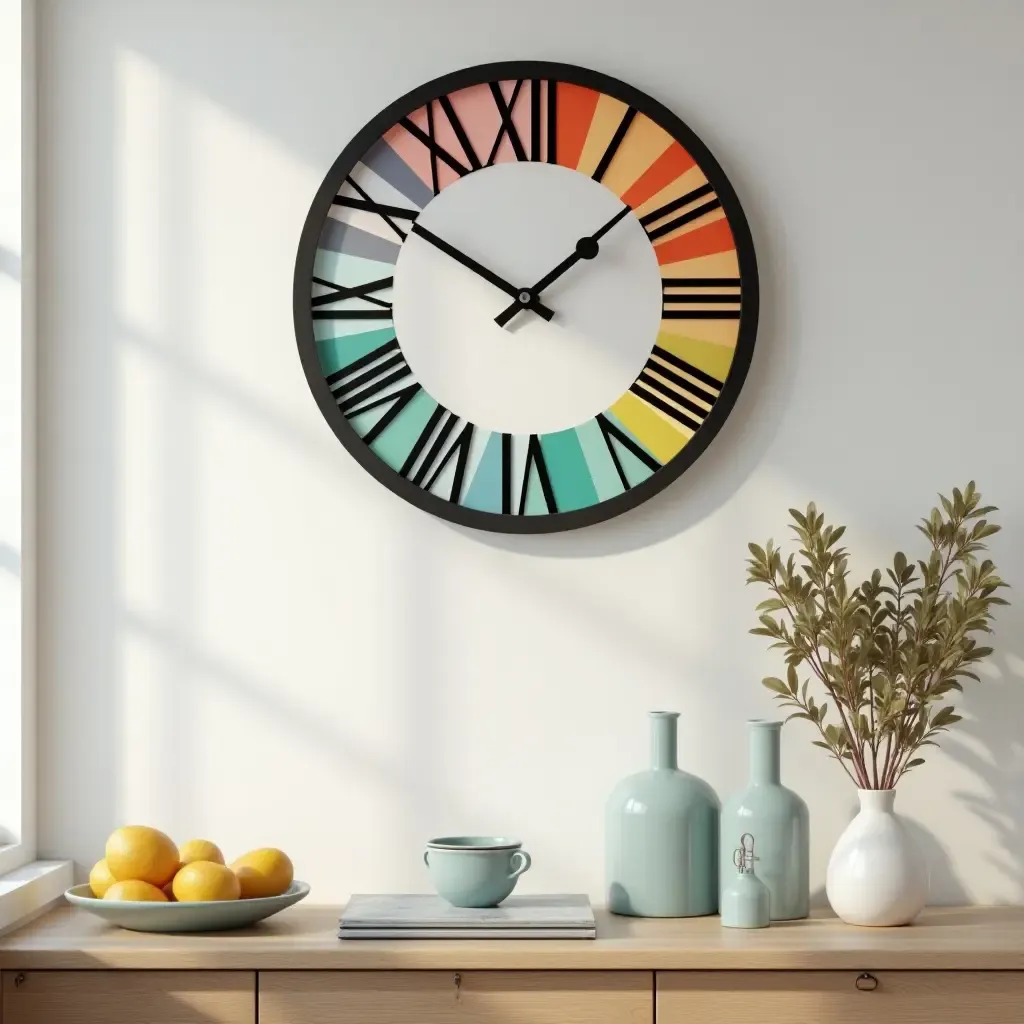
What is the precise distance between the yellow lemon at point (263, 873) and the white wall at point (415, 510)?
0.19 metres

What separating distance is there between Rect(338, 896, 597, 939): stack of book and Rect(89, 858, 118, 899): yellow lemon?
0.35 meters

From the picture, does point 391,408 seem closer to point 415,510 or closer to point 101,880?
point 415,510

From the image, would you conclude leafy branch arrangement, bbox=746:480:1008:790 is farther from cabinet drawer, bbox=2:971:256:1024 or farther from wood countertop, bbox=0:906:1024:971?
cabinet drawer, bbox=2:971:256:1024

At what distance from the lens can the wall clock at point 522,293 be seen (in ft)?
7.25

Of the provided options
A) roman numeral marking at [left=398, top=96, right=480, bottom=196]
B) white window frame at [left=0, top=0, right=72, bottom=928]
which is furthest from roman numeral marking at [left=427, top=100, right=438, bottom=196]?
white window frame at [left=0, top=0, right=72, bottom=928]

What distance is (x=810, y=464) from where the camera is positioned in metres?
2.23

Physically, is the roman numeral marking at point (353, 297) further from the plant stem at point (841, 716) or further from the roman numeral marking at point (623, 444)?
the plant stem at point (841, 716)

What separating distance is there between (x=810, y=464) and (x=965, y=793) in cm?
59

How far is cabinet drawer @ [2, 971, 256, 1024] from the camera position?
1832 mm

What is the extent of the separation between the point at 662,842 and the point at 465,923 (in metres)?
0.34

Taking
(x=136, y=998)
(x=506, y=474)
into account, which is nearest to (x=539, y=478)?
(x=506, y=474)

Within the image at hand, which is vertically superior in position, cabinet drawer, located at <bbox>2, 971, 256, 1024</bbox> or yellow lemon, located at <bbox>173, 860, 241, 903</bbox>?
yellow lemon, located at <bbox>173, 860, 241, 903</bbox>

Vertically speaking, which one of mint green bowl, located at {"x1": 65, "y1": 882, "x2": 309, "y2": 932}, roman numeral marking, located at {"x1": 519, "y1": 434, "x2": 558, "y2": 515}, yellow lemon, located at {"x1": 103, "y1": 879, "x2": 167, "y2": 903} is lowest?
mint green bowl, located at {"x1": 65, "y1": 882, "x2": 309, "y2": 932}

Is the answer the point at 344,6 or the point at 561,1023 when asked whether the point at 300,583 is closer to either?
the point at 561,1023
